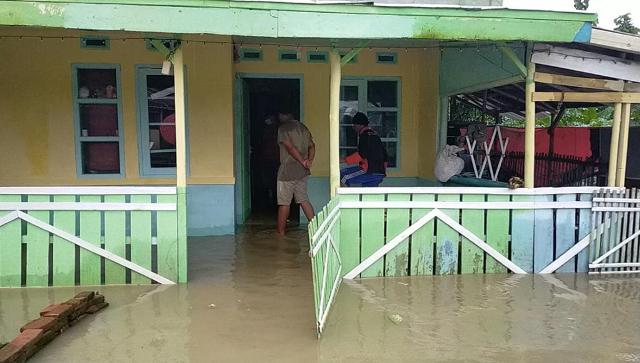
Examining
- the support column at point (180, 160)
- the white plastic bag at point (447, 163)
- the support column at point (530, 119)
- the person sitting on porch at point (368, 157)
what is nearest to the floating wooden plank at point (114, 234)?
the support column at point (180, 160)

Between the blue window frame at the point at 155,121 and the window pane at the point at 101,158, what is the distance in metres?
0.38

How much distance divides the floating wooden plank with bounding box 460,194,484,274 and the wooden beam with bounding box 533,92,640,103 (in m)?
1.29

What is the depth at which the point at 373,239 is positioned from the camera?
19.7 ft

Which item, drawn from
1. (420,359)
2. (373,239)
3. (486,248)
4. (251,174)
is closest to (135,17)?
(373,239)

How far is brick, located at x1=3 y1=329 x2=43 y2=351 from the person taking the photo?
3748 mm

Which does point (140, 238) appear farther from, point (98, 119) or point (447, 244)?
point (447, 244)

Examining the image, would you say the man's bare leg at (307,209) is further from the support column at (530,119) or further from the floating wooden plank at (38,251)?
the floating wooden plank at (38,251)

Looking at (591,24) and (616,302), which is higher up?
(591,24)

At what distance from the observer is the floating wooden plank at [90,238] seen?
18.3 feet

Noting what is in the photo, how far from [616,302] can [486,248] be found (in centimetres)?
137

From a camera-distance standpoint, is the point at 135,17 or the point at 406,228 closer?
the point at 135,17

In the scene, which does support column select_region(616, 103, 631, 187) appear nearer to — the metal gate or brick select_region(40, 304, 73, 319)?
the metal gate

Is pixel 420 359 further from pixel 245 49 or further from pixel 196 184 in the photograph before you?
pixel 245 49

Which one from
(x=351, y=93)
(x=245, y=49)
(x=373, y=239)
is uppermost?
(x=245, y=49)
